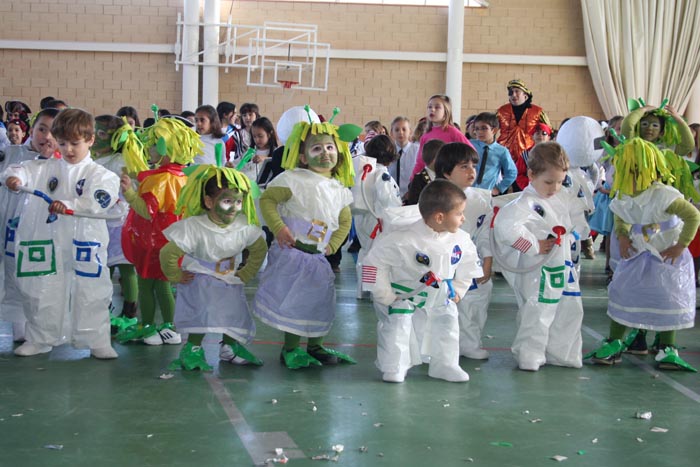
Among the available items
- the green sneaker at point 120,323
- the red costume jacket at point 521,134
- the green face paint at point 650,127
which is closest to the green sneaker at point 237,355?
the green sneaker at point 120,323

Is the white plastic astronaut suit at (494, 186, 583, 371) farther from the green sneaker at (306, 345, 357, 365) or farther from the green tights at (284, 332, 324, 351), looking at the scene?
the green tights at (284, 332, 324, 351)

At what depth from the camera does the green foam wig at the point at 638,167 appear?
4.86m

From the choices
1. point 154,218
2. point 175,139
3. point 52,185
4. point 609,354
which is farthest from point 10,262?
point 609,354

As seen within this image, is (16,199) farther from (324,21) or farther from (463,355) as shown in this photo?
(324,21)

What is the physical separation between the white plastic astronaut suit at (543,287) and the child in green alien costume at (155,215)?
1.84 m

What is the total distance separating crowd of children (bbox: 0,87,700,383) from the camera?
4.59 m

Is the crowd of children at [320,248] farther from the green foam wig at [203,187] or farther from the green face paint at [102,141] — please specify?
the green face paint at [102,141]

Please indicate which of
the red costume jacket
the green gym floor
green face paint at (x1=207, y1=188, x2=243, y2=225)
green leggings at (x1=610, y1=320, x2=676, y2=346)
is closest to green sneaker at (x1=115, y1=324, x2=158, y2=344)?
the green gym floor

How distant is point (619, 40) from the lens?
→ 14.9 metres

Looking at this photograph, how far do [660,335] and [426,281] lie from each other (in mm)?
1541

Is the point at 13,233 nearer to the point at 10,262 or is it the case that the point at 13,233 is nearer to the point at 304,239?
the point at 10,262

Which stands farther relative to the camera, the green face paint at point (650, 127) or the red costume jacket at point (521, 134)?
the red costume jacket at point (521, 134)

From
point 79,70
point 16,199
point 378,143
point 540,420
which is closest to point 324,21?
point 79,70

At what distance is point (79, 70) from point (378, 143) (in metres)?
9.49
